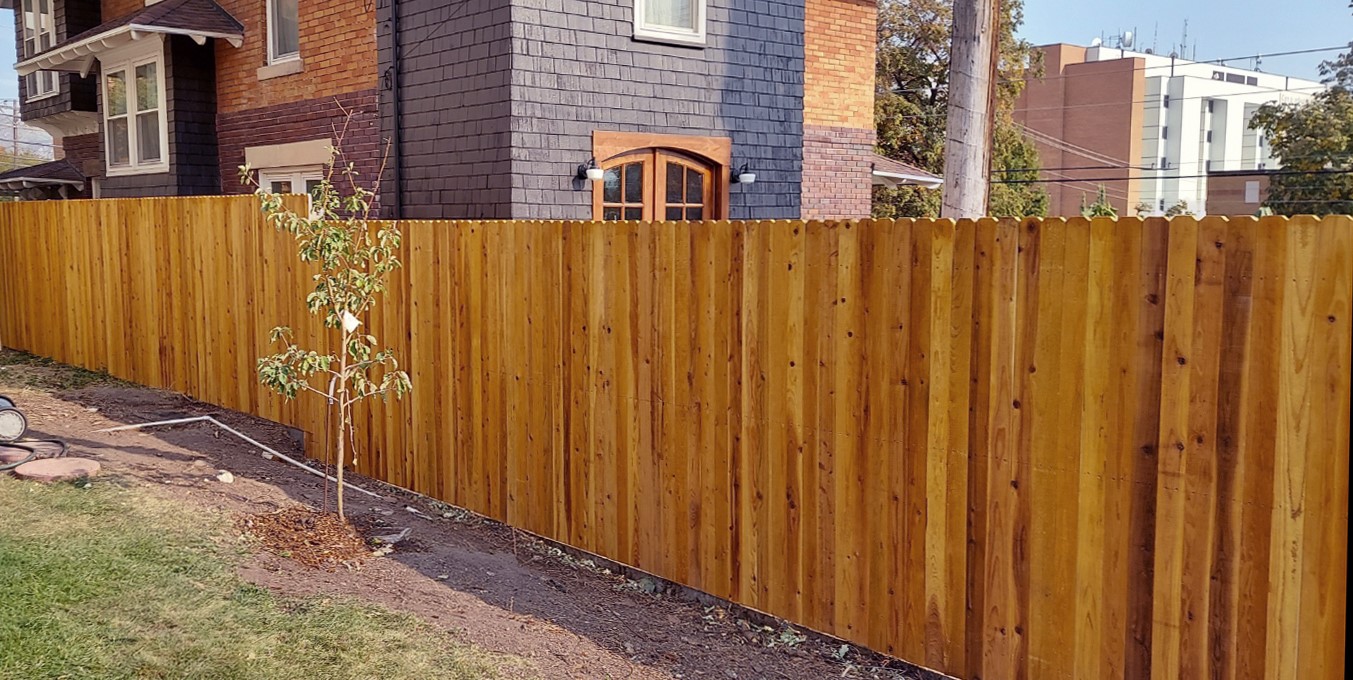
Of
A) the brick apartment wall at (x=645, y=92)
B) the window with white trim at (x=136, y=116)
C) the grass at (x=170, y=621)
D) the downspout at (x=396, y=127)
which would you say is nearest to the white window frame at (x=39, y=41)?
the window with white trim at (x=136, y=116)

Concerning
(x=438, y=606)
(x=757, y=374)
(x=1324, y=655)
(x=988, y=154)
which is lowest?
(x=438, y=606)

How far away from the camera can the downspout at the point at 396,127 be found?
12.1 m

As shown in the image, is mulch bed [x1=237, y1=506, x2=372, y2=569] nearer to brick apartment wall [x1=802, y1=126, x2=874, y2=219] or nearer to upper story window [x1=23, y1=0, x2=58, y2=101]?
brick apartment wall [x1=802, y1=126, x2=874, y2=219]

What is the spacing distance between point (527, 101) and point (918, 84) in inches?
988

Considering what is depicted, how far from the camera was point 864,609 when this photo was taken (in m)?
5.18

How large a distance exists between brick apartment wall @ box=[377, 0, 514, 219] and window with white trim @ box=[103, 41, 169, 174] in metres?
6.00

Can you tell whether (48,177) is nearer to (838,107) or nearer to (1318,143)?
(838,107)

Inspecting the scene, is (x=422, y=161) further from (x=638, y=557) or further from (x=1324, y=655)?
(x=1324, y=655)

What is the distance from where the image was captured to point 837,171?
50.1 ft

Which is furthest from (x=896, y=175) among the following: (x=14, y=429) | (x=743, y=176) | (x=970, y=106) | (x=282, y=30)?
(x=14, y=429)

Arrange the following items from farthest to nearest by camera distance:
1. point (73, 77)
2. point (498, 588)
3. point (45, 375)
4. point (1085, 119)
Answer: point (1085, 119) → point (73, 77) → point (45, 375) → point (498, 588)

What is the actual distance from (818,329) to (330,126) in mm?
9657

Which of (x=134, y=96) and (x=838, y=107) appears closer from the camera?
(x=838, y=107)

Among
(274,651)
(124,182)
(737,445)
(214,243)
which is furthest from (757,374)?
(124,182)
